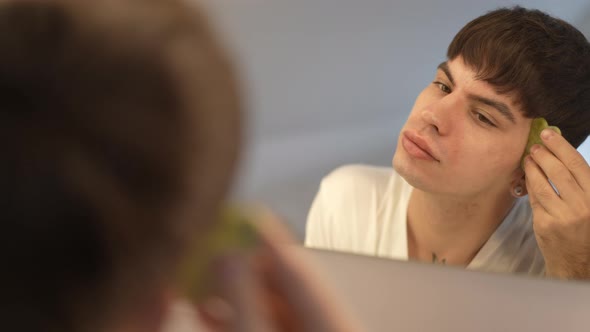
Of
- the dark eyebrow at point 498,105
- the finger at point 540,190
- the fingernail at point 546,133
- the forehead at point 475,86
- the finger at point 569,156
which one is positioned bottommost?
the finger at point 540,190

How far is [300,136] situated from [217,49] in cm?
47

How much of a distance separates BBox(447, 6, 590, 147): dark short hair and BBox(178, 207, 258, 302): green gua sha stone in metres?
0.45

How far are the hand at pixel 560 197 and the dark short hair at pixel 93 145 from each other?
0.53m

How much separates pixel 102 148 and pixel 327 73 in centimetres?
51

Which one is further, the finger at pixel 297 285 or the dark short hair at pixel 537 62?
the dark short hair at pixel 537 62

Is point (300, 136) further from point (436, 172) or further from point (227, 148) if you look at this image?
point (227, 148)

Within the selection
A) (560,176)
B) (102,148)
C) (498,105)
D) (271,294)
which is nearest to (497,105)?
(498,105)

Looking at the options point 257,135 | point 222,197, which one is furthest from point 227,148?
point 257,135

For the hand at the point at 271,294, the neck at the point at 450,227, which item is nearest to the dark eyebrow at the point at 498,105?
the neck at the point at 450,227

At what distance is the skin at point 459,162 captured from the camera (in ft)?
2.24

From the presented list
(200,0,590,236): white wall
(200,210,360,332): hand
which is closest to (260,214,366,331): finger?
(200,210,360,332): hand

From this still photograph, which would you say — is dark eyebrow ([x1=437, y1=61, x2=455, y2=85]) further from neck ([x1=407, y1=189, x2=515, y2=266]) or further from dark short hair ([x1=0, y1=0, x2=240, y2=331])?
dark short hair ([x1=0, y1=0, x2=240, y2=331])

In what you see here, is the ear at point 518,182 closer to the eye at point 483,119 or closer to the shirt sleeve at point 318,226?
the eye at point 483,119

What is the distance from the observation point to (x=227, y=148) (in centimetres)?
26
